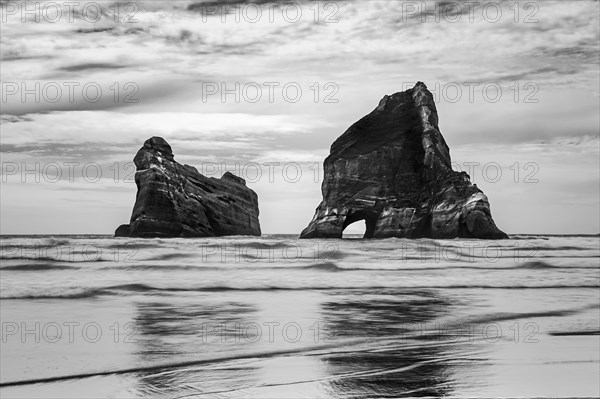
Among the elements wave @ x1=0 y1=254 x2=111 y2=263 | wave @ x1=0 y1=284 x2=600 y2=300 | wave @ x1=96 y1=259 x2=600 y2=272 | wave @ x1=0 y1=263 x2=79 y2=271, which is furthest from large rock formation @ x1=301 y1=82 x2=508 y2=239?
wave @ x1=0 y1=284 x2=600 y2=300

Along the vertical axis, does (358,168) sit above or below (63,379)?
above

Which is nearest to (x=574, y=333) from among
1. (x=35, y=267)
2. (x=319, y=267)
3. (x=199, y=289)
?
(x=199, y=289)

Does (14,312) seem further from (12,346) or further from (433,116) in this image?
(433,116)

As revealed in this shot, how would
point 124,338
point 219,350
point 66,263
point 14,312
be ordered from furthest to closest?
point 66,263
point 14,312
point 124,338
point 219,350

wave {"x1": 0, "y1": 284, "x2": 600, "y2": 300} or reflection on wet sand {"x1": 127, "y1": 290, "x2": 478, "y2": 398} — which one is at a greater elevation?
reflection on wet sand {"x1": 127, "y1": 290, "x2": 478, "y2": 398}

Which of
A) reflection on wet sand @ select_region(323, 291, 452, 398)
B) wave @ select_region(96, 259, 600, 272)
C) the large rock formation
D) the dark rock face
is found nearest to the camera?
reflection on wet sand @ select_region(323, 291, 452, 398)

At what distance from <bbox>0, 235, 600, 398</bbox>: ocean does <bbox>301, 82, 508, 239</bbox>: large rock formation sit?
44213 mm

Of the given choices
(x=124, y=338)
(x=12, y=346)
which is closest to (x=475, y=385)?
(x=124, y=338)

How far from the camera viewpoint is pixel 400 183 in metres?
65.4

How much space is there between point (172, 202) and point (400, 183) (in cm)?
2466

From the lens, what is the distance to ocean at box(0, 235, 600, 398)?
5.44m

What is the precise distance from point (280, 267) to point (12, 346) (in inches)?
581

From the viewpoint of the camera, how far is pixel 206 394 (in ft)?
16.7

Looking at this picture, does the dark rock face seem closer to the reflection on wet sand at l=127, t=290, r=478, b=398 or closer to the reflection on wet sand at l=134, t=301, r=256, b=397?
the reflection on wet sand at l=134, t=301, r=256, b=397
